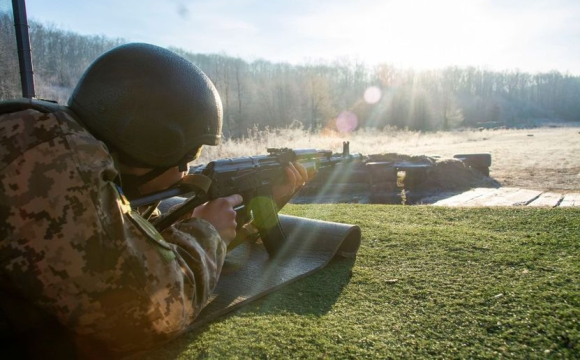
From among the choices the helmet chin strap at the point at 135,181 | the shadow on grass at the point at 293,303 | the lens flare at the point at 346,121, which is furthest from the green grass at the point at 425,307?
the lens flare at the point at 346,121

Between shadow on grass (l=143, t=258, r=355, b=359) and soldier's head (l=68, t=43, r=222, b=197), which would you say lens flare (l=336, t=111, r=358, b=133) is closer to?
shadow on grass (l=143, t=258, r=355, b=359)

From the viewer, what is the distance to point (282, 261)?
2938mm

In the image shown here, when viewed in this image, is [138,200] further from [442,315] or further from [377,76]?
[377,76]

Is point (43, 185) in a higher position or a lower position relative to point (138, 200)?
higher

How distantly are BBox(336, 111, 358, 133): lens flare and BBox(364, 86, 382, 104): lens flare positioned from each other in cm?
1055

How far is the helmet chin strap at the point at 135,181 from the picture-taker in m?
1.86

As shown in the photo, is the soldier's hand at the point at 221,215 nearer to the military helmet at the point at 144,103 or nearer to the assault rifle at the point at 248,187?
the assault rifle at the point at 248,187

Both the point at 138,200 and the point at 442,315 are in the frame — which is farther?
the point at 442,315

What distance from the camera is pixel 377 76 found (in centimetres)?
8781

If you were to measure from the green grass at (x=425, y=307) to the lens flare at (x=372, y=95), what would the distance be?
68230 mm

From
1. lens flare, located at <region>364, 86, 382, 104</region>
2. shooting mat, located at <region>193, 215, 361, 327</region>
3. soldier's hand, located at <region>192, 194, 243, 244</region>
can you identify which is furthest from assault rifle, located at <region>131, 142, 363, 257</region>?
lens flare, located at <region>364, 86, 382, 104</region>

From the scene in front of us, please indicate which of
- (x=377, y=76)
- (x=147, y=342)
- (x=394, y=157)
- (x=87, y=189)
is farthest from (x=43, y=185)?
(x=377, y=76)

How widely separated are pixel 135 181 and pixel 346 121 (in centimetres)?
5628

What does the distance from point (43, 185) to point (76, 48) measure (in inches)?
2404
